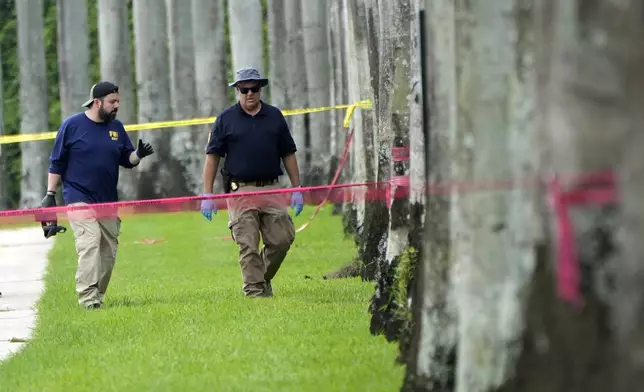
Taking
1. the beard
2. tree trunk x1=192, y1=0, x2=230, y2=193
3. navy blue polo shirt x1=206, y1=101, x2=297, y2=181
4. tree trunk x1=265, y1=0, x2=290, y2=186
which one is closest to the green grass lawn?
navy blue polo shirt x1=206, y1=101, x2=297, y2=181

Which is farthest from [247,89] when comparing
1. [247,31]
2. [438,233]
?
[247,31]

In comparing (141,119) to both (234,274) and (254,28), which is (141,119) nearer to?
(254,28)

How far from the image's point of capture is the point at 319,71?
27.3 metres

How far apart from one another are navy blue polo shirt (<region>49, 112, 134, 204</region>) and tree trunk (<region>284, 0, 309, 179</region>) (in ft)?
56.8

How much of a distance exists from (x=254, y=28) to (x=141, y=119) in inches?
211

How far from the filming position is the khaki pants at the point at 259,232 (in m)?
11.6

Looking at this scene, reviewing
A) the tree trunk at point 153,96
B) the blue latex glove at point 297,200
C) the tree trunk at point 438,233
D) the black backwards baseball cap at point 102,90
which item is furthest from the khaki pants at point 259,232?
the tree trunk at point 153,96

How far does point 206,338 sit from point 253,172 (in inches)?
95.1

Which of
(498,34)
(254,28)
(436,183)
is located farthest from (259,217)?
(254,28)

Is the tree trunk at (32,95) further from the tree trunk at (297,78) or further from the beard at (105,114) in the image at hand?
the beard at (105,114)

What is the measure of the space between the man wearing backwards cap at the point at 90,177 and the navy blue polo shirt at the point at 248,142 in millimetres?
823

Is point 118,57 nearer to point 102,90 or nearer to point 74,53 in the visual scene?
point 74,53

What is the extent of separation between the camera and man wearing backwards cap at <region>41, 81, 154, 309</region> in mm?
11547

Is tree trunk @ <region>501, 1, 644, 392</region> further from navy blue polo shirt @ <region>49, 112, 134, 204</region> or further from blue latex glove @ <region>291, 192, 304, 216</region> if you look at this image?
navy blue polo shirt @ <region>49, 112, 134, 204</region>
